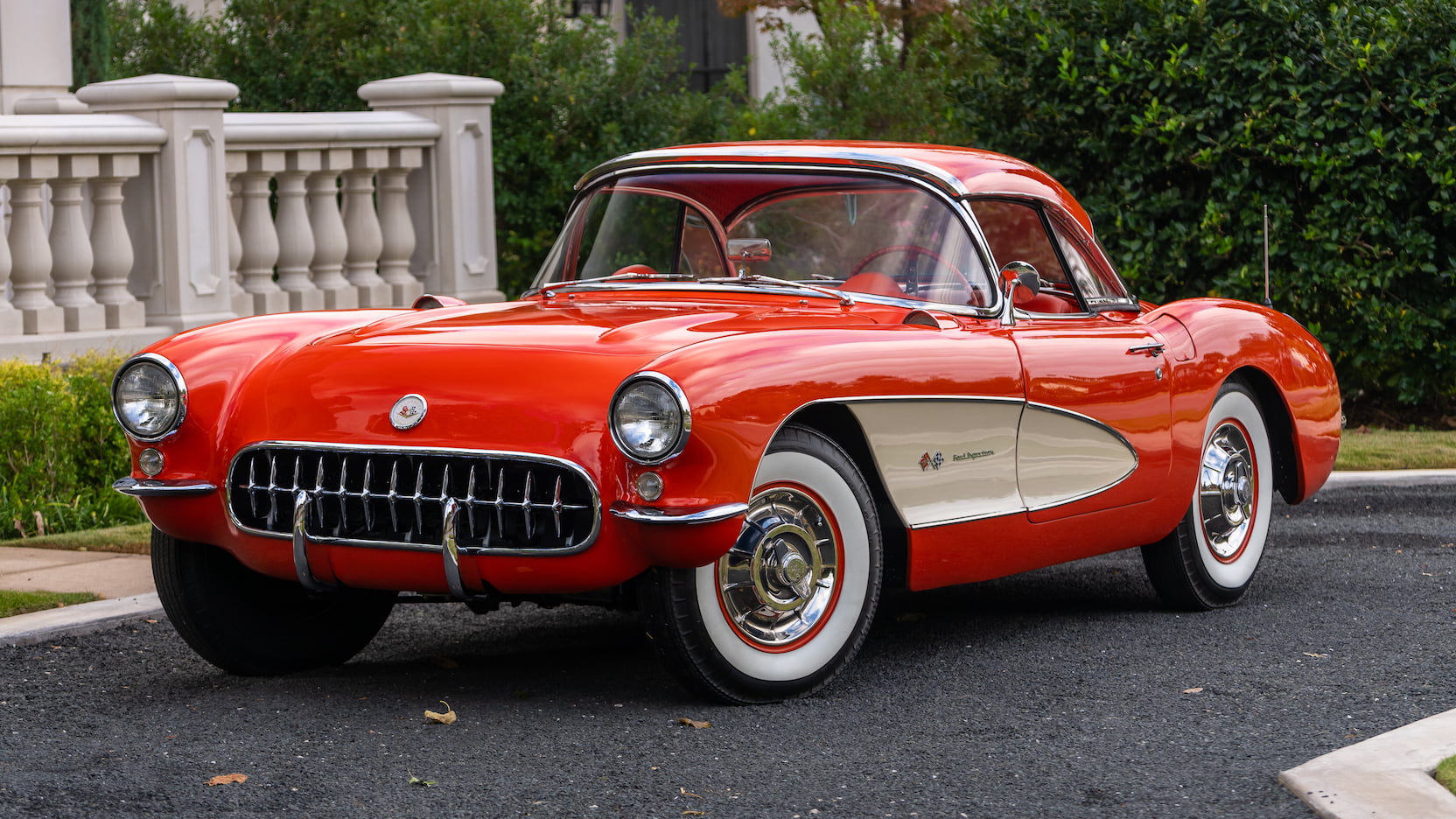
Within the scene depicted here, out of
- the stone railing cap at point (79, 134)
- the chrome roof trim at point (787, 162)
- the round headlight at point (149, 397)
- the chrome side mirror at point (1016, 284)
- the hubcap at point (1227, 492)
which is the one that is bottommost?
the hubcap at point (1227, 492)

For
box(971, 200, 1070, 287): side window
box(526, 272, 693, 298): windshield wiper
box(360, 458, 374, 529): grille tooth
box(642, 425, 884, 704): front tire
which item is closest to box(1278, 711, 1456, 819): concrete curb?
box(642, 425, 884, 704): front tire

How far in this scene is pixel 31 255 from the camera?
954cm

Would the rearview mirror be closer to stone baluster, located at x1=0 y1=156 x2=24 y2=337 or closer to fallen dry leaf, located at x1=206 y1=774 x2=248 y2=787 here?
fallen dry leaf, located at x1=206 y1=774 x2=248 y2=787

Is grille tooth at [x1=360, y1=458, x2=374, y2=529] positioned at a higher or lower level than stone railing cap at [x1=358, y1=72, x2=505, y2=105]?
lower

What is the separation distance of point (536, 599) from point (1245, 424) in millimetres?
2983

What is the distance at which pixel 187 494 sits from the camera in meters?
5.38

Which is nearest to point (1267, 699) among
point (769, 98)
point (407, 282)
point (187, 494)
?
point (187, 494)

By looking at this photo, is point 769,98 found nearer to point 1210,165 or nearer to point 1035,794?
point 1210,165

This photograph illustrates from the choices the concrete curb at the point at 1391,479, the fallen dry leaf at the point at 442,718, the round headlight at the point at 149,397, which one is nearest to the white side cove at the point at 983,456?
the fallen dry leaf at the point at 442,718

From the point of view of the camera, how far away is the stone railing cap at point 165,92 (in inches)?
393

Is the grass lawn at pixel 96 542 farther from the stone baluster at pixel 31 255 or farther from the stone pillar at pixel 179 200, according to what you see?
the stone pillar at pixel 179 200

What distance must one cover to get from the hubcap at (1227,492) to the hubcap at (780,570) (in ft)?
6.63

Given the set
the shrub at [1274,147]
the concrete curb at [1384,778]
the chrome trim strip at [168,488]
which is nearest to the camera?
the concrete curb at [1384,778]

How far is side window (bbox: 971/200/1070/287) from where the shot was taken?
657 centimetres
